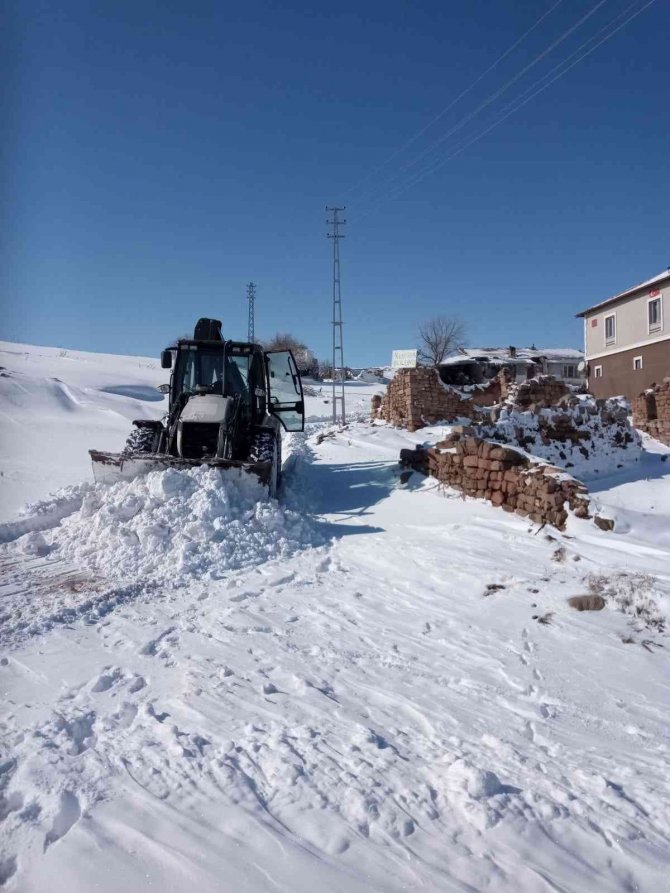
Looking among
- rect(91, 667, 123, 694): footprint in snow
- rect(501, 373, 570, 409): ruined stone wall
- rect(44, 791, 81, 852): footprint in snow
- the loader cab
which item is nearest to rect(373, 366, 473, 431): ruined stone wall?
rect(501, 373, 570, 409): ruined stone wall

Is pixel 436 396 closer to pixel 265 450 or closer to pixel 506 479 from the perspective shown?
pixel 506 479

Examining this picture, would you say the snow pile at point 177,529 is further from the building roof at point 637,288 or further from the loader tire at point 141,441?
the building roof at point 637,288

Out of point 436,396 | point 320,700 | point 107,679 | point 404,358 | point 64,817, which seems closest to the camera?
point 64,817

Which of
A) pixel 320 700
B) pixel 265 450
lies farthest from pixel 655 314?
pixel 320 700

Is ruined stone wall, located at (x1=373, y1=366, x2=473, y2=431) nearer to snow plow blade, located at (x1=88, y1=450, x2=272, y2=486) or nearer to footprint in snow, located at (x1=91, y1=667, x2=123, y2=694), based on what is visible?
snow plow blade, located at (x1=88, y1=450, x2=272, y2=486)

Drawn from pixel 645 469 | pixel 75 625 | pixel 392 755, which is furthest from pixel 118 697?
pixel 645 469

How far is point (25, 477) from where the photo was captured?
1072 cm

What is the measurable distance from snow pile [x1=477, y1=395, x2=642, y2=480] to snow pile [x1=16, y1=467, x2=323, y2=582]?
5.47 meters

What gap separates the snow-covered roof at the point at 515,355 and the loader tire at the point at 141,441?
122ft

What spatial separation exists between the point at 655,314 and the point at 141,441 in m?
27.9

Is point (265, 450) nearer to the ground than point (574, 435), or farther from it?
nearer to the ground

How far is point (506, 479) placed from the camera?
8.71m

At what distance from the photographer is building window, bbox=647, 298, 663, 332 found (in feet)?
92.0

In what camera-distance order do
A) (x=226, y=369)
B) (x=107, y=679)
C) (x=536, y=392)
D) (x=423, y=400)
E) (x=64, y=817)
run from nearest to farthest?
1. (x=64, y=817)
2. (x=107, y=679)
3. (x=226, y=369)
4. (x=536, y=392)
5. (x=423, y=400)
